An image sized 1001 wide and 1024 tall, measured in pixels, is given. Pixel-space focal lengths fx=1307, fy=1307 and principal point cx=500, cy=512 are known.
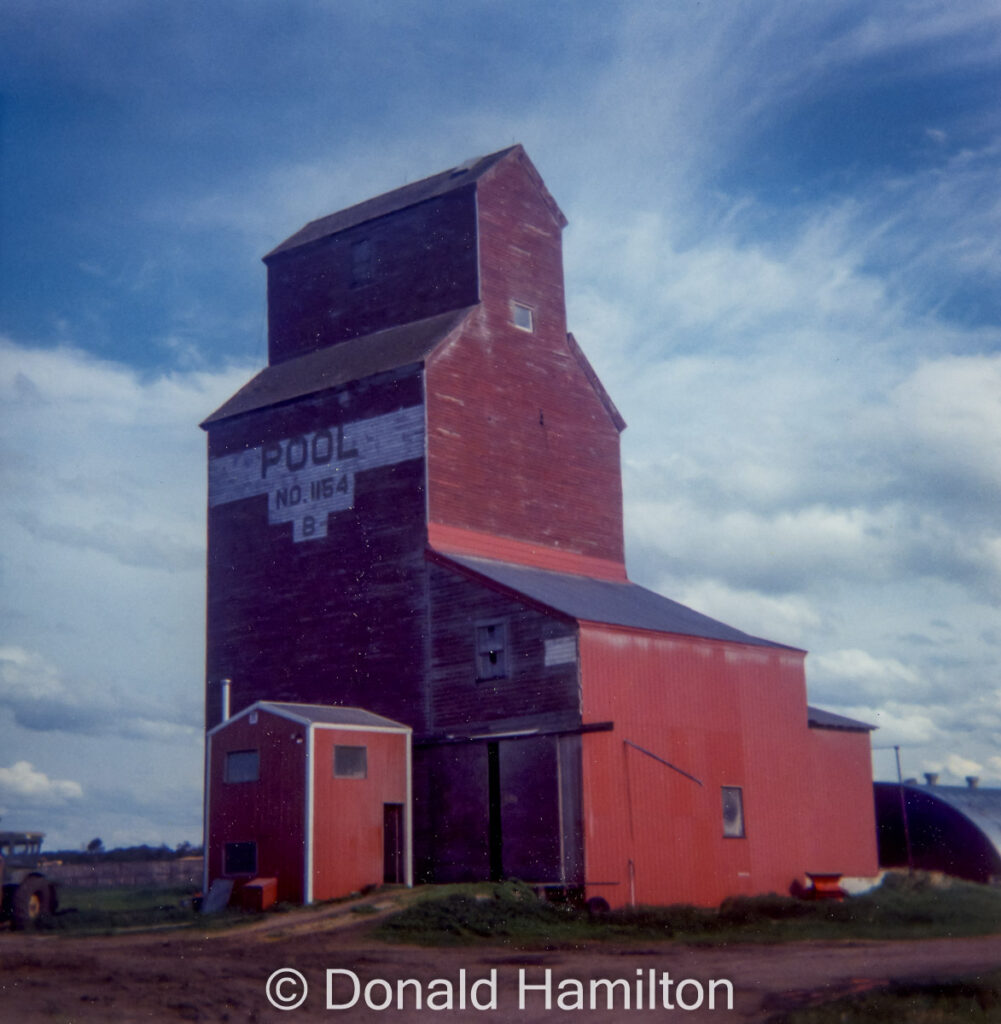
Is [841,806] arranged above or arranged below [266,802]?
below

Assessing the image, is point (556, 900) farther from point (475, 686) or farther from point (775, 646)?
point (775, 646)

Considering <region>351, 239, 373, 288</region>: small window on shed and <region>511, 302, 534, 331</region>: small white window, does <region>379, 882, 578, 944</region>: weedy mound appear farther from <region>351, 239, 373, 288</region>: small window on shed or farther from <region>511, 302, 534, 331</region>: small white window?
<region>351, 239, 373, 288</region>: small window on shed

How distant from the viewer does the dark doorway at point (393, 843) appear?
28.7 m

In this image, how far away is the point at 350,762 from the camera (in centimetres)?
2781

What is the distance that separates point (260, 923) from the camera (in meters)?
→ 24.1

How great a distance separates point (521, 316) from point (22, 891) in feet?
66.1

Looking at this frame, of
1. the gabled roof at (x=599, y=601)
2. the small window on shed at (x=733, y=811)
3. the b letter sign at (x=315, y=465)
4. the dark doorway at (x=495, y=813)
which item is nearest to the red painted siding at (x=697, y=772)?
the small window on shed at (x=733, y=811)

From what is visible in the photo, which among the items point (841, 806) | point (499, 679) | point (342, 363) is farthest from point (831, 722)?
point (342, 363)

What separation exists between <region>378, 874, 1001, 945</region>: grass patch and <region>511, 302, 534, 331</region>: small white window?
1655 cm

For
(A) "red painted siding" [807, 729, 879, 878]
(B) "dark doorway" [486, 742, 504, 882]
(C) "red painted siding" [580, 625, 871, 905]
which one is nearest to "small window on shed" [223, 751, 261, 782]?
(B) "dark doorway" [486, 742, 504, 882]

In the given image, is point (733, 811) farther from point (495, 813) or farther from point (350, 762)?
point (350, 762)

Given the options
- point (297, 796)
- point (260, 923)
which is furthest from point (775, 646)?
point (260, 923)

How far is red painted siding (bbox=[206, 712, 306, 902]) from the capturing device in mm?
26578

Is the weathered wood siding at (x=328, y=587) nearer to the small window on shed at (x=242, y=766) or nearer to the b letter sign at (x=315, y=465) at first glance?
the b letter sign at (x=315, y=465)
